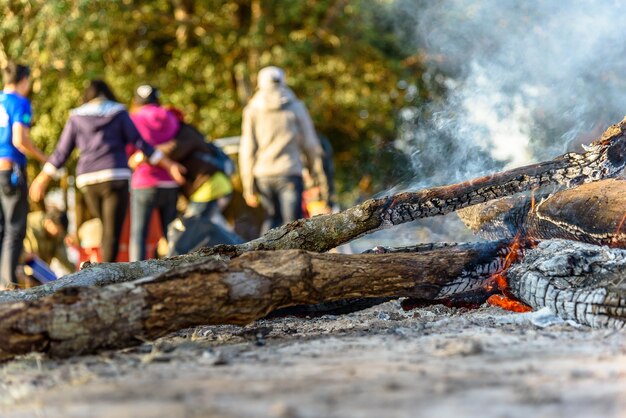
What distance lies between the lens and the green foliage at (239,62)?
1733 centimetres

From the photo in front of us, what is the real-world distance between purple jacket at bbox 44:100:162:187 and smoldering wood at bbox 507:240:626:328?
461 cm

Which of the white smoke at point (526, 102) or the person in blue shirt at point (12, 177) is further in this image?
the person in blue shirt at point (12, 177)

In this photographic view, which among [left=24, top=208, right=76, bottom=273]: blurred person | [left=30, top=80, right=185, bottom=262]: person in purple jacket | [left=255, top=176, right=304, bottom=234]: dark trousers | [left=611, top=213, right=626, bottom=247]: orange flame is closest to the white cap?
[left=255, top=176, right=304, bottom=234]: dark trousers

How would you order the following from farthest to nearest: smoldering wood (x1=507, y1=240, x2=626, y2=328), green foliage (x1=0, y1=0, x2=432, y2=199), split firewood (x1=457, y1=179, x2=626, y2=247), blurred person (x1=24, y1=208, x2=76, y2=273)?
green foliage (x1=0, y1=0, x2=432, y2=199)
blurred person (x1=24, y1=208, x2=76, y2=273)
split firewood (x1=457, y1=179, x2=626, y2=247)
smoldering wood (x1=507, y1=240, x2=626, y2=328)

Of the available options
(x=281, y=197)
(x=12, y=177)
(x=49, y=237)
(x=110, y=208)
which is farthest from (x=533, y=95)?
(x=49, y=237)

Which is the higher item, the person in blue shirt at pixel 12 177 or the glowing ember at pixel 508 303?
the person in blue shirt at pixel 12 177

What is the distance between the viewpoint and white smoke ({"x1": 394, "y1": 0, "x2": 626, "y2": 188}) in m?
6.80

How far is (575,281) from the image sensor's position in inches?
182

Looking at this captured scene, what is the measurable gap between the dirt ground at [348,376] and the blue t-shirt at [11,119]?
4.59 m

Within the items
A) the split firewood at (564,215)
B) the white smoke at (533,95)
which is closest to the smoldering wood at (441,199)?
the split firewood at (564,215)

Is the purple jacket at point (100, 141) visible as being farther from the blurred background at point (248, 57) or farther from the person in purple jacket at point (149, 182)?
the blurred background at point (248, 57)

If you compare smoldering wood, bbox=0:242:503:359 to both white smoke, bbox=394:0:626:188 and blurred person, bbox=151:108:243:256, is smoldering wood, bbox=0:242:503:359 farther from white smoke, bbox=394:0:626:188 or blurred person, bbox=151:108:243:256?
blurred person, bbox=151:108:243:256

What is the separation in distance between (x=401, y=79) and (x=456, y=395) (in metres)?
16.3

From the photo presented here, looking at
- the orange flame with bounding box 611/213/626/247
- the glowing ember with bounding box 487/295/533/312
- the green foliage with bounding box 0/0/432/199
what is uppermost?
the green foliage with bounding box 0/0/432/199
